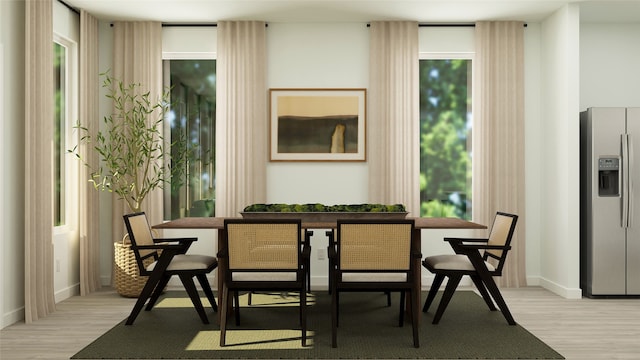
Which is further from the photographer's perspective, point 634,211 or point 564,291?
point 564,291

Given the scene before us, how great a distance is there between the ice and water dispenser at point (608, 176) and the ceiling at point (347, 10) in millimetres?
1568

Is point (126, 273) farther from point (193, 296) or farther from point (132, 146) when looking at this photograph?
point (193, 296)

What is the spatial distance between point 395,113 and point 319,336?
9.93 feet

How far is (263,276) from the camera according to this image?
13.5 feet

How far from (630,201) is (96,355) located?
4.97 meters

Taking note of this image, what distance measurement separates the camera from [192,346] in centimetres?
404

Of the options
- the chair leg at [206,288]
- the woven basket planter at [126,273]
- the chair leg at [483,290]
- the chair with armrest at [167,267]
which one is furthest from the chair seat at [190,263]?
the chair leg at [483,290]

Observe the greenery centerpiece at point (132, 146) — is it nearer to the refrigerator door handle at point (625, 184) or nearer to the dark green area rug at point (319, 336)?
the dark green area rug at point (319, 336)

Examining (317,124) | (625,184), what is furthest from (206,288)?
(625,184)

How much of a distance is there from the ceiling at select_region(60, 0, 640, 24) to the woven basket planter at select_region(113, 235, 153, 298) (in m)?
2.35

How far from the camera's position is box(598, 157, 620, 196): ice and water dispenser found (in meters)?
5.83

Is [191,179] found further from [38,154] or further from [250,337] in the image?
[250,337]

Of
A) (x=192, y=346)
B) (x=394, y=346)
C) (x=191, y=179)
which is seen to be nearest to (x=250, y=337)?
(x=192, y=346)

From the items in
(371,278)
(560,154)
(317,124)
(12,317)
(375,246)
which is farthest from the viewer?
(317,124)
